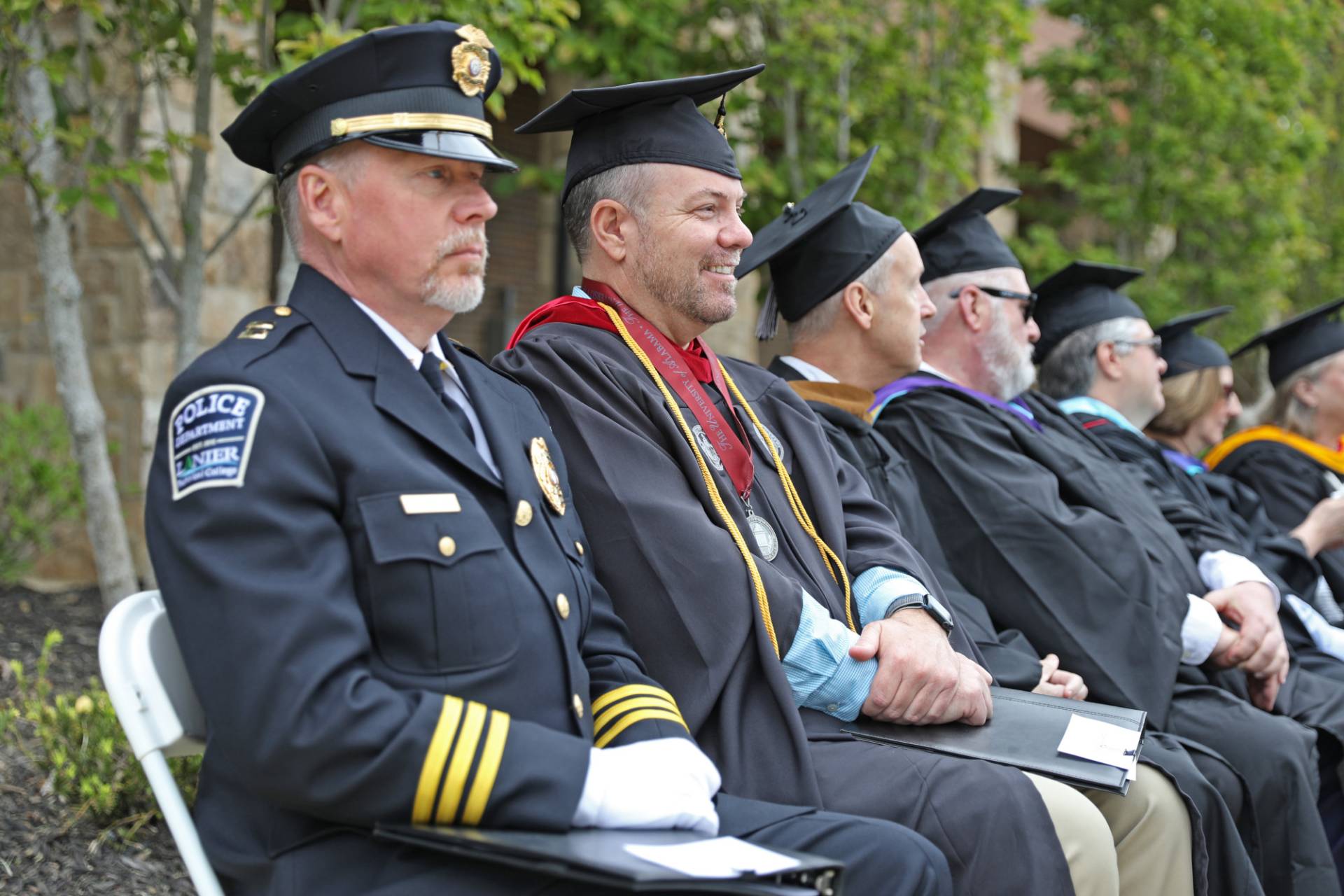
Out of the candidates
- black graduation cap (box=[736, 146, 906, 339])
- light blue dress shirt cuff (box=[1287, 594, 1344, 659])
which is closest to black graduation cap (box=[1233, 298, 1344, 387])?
light blue dress shirt cuff (box=[1287, 594, 1344, 659])

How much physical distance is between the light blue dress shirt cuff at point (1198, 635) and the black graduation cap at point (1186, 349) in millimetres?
2231

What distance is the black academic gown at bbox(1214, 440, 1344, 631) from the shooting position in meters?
5.52

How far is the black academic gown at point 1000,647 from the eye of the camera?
3146 mm

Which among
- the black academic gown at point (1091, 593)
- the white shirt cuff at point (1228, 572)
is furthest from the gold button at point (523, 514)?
the white shirt cuff at point (1228, 572)

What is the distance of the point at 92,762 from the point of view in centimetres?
359

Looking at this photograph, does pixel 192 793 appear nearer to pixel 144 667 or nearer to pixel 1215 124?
pixel 144 667

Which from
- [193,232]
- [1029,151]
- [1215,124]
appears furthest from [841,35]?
[1029,151]

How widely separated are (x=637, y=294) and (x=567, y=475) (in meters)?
0.70

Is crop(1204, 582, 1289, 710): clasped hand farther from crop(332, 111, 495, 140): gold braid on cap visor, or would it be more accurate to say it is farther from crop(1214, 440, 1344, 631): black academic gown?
crop(332, 111, 495, 140): gold braid on cap visor

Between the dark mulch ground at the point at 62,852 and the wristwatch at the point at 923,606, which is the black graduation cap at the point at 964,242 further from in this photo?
the dark mulch ground at the point at 62,852

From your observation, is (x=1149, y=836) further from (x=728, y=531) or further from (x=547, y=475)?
(x=547, y=475)

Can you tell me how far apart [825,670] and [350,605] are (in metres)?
1.20

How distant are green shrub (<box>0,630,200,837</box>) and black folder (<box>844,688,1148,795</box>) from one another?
6.49ft

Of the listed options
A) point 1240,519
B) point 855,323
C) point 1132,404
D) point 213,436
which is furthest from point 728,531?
point 1240,519
